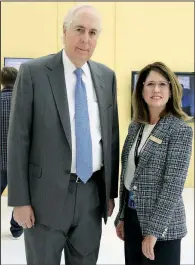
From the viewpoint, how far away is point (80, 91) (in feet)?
5.86

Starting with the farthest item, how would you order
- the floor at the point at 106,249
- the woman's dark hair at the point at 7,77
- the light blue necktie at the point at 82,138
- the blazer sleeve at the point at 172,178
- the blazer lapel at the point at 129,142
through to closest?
the woman's dark hair at the point at 7,77 → the floor at the point at 106,249 → the blazer lapel at the point at 129,142 → the light blue necktie at the point at 82,138 → the blazer sleeve at the point at 172,178

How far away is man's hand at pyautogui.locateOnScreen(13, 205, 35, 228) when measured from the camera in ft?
5.74

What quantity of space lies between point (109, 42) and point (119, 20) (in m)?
0.35

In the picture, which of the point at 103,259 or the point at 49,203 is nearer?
the point at 49,203

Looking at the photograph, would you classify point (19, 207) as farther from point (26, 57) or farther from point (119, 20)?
point (119, 20)

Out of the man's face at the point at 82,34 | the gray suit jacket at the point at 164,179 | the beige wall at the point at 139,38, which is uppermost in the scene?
the beige wall at the point at 139,38

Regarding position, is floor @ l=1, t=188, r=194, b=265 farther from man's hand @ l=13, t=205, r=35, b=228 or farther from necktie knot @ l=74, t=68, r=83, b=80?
necktie knot @ l=74, t=68, r=83, b=80

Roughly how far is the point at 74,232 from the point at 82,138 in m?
0.51

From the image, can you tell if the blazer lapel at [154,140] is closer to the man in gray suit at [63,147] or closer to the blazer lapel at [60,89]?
the man in gray suit at [63,147]

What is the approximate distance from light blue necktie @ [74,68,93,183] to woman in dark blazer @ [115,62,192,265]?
23 centimetres

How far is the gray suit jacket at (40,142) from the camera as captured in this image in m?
1.69

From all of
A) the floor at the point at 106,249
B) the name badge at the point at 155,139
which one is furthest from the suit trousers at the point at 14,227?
the name badge at the point at 155,139

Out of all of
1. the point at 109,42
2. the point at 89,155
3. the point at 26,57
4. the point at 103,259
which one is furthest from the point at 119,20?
the point at 89,155

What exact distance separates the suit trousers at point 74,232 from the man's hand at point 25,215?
0.18ft
